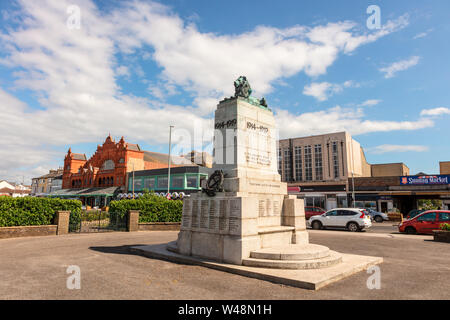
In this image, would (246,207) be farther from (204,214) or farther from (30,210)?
(30,210)

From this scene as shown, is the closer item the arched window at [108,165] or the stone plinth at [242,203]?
the stone plinth at [242,203]

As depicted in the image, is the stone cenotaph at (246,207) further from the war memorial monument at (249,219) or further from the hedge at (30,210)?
the hedge at (30,210)

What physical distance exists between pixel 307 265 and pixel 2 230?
49.8ft

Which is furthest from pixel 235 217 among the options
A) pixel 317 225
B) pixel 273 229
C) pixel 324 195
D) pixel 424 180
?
pixel 324 195

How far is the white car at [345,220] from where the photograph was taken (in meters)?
18.5

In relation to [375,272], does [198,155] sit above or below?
above

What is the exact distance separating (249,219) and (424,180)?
43.2 metres

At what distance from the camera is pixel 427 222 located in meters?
16.2

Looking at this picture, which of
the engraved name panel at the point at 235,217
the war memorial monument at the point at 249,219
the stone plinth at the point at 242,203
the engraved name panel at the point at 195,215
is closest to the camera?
the war memorial monument at the point at 249,219

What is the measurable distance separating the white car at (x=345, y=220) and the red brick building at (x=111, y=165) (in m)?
44.4

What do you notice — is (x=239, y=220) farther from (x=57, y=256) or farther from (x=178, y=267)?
(x=57, y=256)

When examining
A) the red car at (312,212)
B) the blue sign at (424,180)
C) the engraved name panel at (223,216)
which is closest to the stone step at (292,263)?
the engraved name panel at (223,216)
